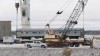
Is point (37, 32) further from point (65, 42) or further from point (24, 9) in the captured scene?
point (65, 42)

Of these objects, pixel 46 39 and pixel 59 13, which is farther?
pixel 59 13

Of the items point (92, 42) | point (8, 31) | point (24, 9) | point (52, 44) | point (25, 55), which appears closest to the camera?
point (25, 55)

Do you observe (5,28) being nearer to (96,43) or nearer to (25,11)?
(25,11)

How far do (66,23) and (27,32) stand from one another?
21.3m

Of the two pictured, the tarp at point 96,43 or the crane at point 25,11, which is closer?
the tarp at point 96,43

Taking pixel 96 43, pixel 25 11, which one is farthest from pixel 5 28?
pixel 96 43

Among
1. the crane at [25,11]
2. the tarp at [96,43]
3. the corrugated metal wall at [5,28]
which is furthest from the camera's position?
the crane at [25,11]

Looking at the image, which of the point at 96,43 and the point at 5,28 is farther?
the point at 5,28

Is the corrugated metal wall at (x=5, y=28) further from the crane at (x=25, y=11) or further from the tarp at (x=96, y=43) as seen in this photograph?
the tarp at (x=96, y=43)

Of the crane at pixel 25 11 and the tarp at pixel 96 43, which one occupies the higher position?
the crane at pixel 25 11

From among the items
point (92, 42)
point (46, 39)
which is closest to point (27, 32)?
point (46, 39)

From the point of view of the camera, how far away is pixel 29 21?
114 m

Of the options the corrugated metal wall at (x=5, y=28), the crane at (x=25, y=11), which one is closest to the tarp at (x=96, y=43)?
the corrugated metal wall at (x=5, y=28)

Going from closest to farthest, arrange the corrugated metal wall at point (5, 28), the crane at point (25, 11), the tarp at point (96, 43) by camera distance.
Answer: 1. the tarp at point (96, 43)
2. the corrugated metal wall at point (5, 28)
3. the crane at point (25, 11)
